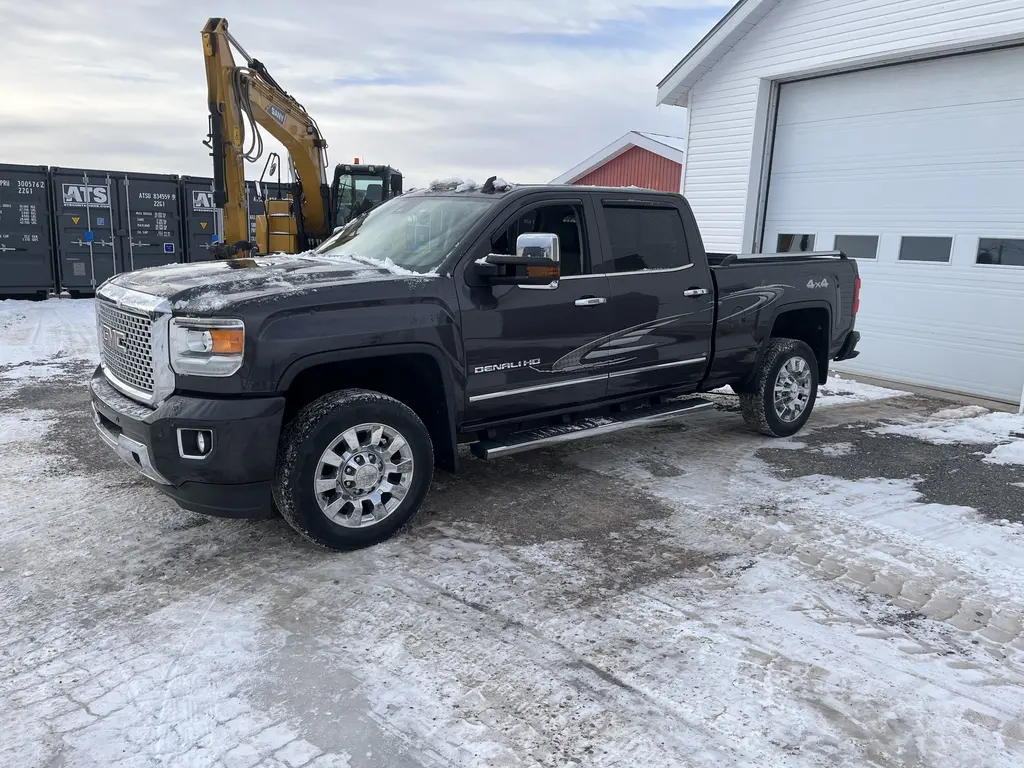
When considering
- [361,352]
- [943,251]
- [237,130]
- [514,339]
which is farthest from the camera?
[237,130]

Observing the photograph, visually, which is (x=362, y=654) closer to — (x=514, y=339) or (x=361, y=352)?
(x=361, y=352)

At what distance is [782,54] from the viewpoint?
36.4ft

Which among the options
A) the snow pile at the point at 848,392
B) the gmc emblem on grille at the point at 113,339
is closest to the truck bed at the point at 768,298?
the snow pile at the point at 848,392

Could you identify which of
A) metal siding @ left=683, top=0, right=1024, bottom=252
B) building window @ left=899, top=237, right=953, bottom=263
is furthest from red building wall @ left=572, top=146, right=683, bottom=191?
building window @ left=899, top=237, right=953, bottom=263

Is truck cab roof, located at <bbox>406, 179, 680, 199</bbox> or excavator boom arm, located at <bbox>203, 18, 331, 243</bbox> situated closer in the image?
truck cab roof, located at <bbox>406, 179, 680, 199</bbox>

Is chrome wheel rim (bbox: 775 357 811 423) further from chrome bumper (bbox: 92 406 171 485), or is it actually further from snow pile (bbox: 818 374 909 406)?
chrome bumper (bbox: 92 406 171 485)

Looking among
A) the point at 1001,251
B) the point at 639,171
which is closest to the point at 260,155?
the point at 1001,251

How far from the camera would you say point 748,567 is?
161 inches

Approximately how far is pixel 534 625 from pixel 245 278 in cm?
238

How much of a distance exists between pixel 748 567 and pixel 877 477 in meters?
2.31

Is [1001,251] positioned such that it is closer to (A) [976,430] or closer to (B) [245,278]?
(A) [976,430]

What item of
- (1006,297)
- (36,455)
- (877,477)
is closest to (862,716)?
(877,477)

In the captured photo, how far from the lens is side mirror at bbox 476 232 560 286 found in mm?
4305

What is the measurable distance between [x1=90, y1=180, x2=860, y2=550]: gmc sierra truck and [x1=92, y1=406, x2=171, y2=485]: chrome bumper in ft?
0.05
